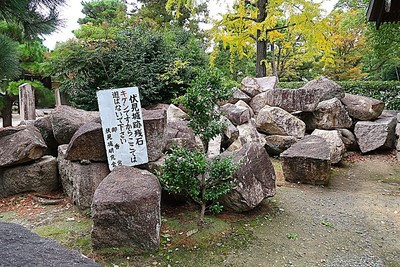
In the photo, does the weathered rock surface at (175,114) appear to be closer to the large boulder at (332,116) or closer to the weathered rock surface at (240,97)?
the weathered rock surface at (240,97)

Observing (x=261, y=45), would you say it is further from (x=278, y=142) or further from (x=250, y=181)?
(x=250, y=181)

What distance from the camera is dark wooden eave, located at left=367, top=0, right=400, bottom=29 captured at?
12.8 feet

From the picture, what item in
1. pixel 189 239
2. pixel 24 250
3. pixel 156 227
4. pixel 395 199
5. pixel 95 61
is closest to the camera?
pixel 24 250

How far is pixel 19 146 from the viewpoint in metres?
4.20

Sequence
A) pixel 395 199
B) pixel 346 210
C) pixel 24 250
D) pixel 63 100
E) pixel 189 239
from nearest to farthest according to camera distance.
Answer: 1. pixel 24 250
2. pixel 189 239
3. pixel 346 210
4. pixel 395 199
5. pixel 63 100

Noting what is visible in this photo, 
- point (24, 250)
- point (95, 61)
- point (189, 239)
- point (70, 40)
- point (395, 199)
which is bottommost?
point (395, 199)

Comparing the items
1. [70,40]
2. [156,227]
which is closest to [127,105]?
[156,227]

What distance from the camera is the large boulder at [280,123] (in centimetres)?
708

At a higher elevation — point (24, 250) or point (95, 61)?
point (95, 61)

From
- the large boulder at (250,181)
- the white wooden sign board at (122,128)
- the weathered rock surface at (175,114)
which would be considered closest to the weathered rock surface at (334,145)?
the large boulder at (250,181)

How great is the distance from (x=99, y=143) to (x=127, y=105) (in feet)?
1.99

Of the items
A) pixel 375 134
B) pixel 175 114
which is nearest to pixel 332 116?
pixel 375 134

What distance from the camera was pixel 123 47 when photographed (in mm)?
6879

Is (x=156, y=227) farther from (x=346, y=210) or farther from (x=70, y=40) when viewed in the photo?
(x=70, y=40)
